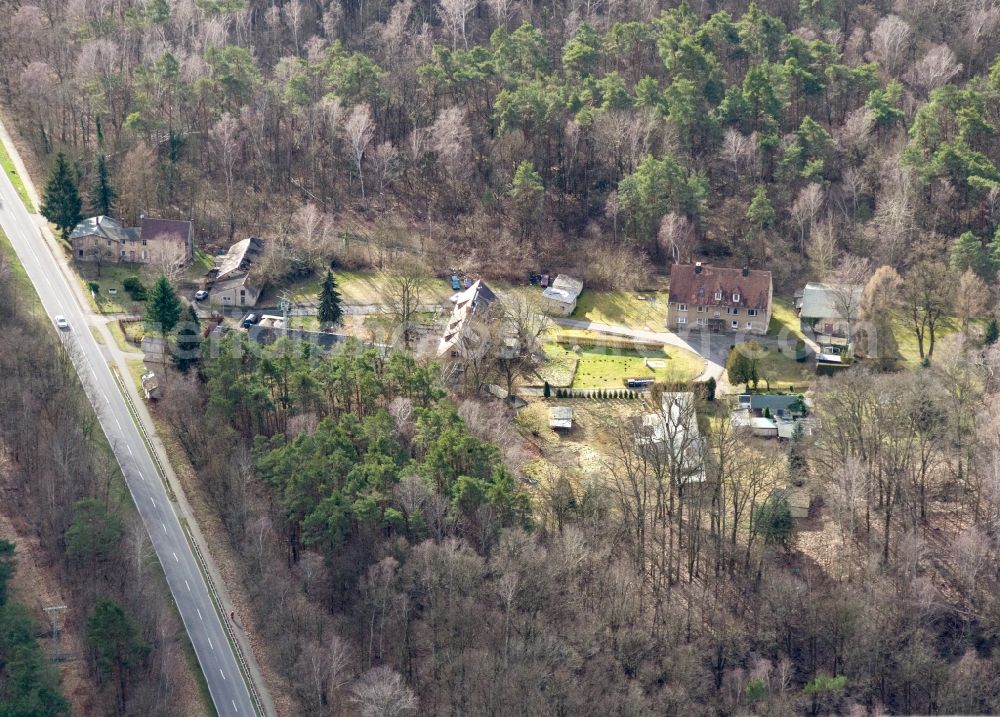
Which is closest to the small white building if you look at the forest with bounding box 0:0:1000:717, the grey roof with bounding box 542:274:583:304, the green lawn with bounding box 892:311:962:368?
the grey roof with bounding box 542:274:583:304

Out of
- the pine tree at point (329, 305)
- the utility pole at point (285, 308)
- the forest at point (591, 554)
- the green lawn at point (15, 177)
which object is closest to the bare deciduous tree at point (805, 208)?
the forest at point (591, 554)

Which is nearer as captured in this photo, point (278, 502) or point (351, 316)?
Result: point (278, 502)

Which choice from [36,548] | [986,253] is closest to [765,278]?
[986,253]

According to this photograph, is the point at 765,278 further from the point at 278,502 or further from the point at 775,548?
the point at 278,502

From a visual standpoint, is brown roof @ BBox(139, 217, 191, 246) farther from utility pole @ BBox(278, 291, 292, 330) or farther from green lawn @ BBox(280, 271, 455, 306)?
utility pole @ BBox(278, 291, 292, 330)

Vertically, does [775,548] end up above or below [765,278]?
below

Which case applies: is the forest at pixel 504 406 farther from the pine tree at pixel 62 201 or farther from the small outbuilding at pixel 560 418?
the small outbuilding at pixel 560 418
